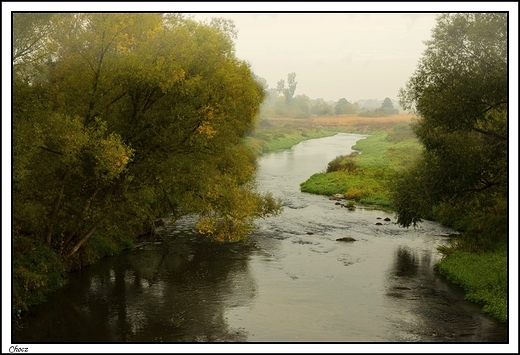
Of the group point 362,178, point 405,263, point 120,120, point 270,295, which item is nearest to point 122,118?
point 120,120

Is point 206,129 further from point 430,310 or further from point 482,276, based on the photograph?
point 482,276

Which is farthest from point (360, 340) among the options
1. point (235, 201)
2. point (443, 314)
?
point (235, 201)

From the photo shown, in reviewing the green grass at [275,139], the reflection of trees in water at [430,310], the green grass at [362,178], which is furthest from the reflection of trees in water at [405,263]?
the green grass at [275,139]

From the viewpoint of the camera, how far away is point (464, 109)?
30766 mm

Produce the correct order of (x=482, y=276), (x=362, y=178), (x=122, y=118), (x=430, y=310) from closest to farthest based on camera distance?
(x=430, y=310), (x=122, y=118), (x=482, y=276), (x=362, y=178)

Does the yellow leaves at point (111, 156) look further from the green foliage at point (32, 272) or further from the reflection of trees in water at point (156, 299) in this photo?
the reflection of trees in water at point (156, 299)

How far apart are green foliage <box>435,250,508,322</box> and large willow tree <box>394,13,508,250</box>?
9.99 feet

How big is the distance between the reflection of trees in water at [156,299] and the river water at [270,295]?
0.06 meters

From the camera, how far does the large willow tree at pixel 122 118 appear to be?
27.3m

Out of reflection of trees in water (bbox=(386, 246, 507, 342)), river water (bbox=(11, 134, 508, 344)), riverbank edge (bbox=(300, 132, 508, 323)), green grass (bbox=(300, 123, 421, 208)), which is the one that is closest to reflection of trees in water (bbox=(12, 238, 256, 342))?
river water (bbox=(11, 134, 508, 344))

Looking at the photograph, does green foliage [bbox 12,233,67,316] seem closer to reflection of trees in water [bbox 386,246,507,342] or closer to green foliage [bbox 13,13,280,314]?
green foliage [bbox 13,13,280,314]

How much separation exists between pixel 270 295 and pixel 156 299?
5873 mm

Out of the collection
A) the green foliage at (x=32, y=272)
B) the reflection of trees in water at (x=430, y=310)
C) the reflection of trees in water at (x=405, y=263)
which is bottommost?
the reflection of trees in water at (x=430, y=310)

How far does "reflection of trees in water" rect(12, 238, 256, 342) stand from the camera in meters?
24.4
